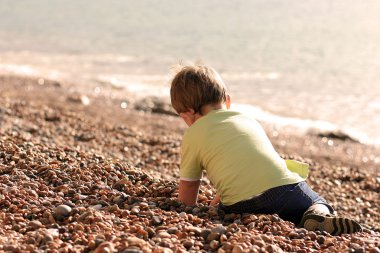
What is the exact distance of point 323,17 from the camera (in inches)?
1425

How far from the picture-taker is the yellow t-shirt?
456 centimetres

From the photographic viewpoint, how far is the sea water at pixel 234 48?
17.0 meters

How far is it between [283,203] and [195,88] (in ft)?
3.40

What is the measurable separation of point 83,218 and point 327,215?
167 cm

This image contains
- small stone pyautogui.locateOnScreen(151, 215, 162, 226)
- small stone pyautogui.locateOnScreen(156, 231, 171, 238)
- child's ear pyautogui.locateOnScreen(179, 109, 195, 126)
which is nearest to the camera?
small stone pyautogui.locateOnScreen(156, 231, 171, 238)

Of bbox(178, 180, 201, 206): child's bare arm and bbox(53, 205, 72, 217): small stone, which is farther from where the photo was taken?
bbox(178, 180, 201, 206): child's bare arm

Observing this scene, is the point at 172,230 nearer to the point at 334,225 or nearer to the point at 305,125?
the point at 334,225

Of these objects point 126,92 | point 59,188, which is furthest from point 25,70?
point 59,188

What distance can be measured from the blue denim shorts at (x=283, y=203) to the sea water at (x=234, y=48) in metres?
4.83

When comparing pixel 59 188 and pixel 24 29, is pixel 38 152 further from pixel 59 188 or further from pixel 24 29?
pixel 24 29

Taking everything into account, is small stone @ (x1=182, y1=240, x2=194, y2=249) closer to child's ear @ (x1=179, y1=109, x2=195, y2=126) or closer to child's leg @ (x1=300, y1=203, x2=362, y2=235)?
child's leg @ (x1=300, y1=203, x2=362, y2=235)

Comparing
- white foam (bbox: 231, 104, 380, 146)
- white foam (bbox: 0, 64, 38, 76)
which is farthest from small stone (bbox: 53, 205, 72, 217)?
white foam (bbox: 0, 64, 38, 76)

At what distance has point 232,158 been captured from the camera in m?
4.59

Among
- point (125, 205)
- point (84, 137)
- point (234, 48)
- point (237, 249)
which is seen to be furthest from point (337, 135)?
point (234, 48)
